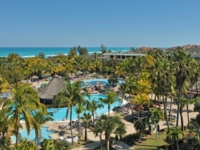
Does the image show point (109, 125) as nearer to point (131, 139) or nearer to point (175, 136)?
point (131, 139)

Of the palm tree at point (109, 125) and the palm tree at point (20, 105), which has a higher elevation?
the palm tree at point (20, 105)

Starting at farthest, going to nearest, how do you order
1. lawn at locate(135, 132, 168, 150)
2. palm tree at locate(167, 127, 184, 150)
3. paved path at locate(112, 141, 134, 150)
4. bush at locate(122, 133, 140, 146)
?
bush at locate(122, 133, 140, 146) → lawn at locate(135, 132, 168, 150) → paved path at locate(112, 141, 134, 150) → palm tree at locate(167, 127, 184, 150)

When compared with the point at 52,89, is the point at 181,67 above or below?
above

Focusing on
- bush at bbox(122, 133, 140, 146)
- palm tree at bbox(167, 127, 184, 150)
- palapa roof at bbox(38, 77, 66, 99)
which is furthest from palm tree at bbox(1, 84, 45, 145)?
palapa roof at bbox(38, 77, 66, 99)

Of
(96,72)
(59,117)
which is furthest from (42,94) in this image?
(96,72)

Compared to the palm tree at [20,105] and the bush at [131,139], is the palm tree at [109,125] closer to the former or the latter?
the bush at [131,139]

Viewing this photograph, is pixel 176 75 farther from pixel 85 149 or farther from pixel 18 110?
pixel 18 110

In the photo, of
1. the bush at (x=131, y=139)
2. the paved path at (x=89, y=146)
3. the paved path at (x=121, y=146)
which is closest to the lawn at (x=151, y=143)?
the bush at (x=131, y=139)

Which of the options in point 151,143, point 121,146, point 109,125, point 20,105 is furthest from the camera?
point 151,143

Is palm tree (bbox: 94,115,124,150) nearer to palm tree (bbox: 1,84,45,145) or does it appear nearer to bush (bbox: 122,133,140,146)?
bush (bbox: 122,133,140,146)

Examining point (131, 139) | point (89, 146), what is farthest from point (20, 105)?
point (131, 139)

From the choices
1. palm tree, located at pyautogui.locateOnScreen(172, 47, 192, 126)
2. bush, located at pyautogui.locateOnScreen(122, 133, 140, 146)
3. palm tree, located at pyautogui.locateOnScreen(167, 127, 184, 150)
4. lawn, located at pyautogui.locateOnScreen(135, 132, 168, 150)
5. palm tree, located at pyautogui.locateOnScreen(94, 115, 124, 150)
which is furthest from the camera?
bush, located at pyautogui.locateOnScreen(122, 133, 140, 146)

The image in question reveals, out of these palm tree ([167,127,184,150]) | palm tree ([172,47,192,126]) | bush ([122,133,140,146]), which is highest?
palm tree ([172,47,192,126])

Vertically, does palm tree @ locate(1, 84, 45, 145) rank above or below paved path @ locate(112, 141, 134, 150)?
above
